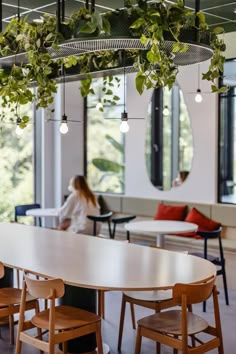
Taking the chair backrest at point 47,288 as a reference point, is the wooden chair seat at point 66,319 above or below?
below

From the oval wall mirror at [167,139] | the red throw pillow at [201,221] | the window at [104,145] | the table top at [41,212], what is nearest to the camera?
the red throw pillow at [201,221]

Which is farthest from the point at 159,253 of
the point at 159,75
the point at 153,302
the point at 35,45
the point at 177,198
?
the point at 177,198

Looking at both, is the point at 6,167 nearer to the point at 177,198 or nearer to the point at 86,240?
the point at 177,198

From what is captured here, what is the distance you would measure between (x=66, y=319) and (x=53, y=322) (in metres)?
0.28

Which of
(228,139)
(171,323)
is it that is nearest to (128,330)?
(171,323)

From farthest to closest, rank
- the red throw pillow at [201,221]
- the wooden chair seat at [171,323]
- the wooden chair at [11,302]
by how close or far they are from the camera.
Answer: the red throw pillow at [201,221] < the wooden chair at [11,302] < the wooden chair seat at [171,323]

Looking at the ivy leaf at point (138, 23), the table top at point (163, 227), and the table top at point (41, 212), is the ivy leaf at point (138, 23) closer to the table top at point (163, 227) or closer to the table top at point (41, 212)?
the table top at point (163, 227)

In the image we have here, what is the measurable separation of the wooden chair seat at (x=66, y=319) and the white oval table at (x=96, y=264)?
0.20 metres

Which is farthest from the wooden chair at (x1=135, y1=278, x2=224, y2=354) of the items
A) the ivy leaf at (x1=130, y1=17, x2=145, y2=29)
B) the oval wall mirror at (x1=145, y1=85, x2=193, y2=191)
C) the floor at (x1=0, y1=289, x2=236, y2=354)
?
the oval wall mirror at (x1=145, y1=85, x2=193, y2=191)

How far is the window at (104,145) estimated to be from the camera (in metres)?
8.30

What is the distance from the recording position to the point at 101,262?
346 cm

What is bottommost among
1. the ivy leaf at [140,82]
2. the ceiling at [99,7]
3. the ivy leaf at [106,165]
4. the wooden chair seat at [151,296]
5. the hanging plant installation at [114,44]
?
the wooden chair seat at [151,296]

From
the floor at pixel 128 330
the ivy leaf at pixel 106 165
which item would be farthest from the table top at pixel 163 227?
the ivy leaf at pixel 106 165

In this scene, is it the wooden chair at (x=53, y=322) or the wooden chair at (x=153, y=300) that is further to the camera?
the wooden chair at (x=153, y=300)
